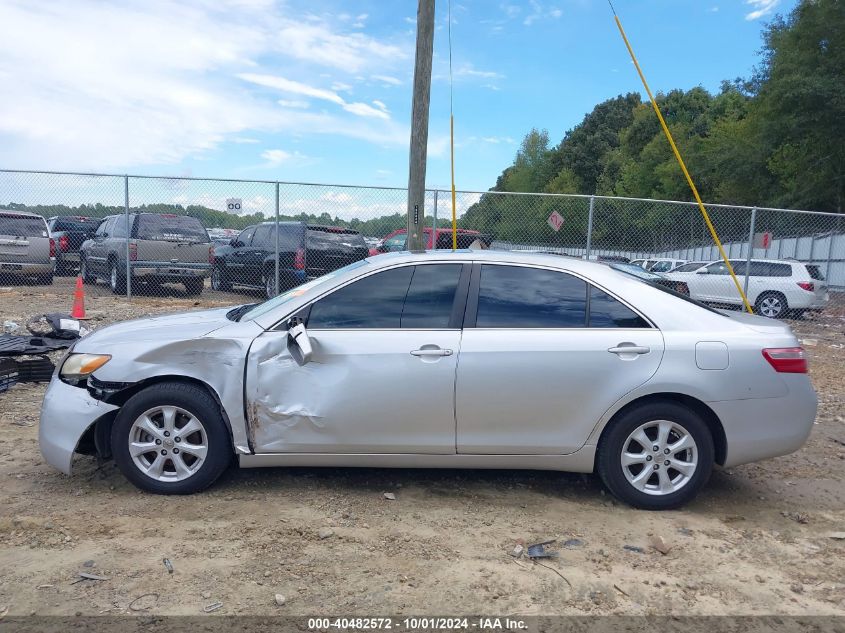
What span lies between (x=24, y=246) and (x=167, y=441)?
1226cm

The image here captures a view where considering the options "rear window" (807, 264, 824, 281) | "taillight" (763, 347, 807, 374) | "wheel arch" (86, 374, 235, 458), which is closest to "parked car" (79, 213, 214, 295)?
"wheel arch" (86, 374, 235, 458)

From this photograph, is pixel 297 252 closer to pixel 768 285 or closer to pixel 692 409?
pixel 692 409

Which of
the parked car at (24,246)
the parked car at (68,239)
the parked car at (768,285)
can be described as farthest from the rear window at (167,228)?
the parked car at (768,285)

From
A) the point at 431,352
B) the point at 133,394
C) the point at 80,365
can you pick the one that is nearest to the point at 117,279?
the point at 80,365

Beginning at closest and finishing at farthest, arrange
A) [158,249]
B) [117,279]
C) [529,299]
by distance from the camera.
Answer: [529,299] → [158,249] → [117,279]

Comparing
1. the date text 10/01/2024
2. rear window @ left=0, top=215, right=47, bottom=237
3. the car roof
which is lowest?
the date text 10/01/2024

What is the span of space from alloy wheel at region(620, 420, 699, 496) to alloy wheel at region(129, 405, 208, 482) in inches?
102

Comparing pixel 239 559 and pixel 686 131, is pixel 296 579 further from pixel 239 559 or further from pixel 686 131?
pixel 686 131

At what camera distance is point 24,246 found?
1401 centimetres

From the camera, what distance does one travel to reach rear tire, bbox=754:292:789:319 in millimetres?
15742

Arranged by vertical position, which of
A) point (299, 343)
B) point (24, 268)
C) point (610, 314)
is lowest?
point (24, 268)

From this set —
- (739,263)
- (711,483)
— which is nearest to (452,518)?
(711,483)

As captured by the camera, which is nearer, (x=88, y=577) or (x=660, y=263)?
(x=88, y=577)

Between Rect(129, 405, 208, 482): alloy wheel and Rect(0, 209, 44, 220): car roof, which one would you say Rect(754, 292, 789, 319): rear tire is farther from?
Rect(0, 209, 44, 220): car roof
